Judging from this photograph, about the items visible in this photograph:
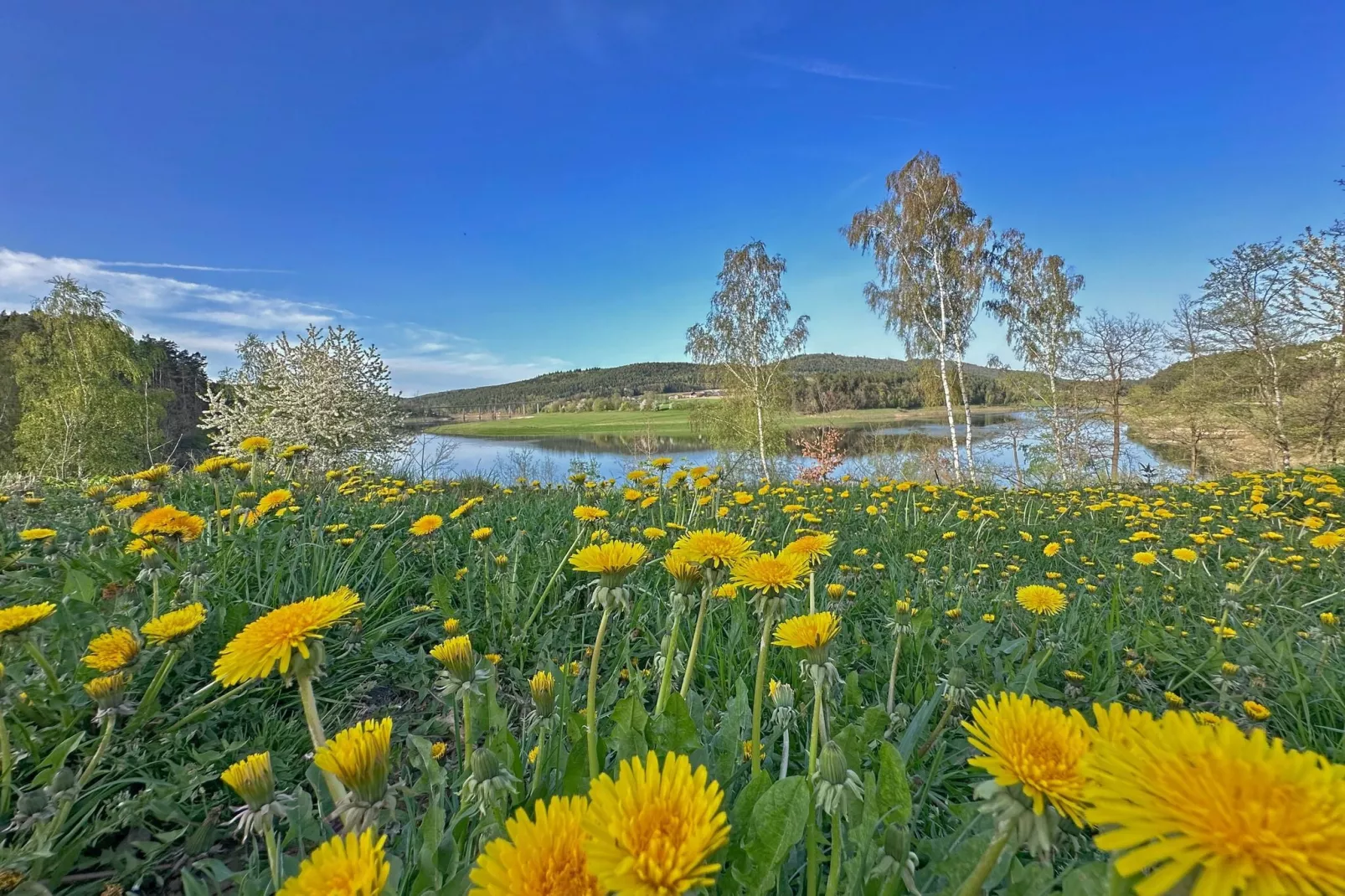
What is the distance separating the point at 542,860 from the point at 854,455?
67.7 feet

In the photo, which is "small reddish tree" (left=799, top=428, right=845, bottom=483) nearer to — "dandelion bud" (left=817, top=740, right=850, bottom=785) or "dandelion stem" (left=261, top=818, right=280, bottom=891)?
"dandelion bud" (left=817, top=740, right=850, bottom=785)

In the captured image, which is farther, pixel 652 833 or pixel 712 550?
pixel 712 550

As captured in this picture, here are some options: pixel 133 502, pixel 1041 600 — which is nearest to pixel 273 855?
pixel 1041 600

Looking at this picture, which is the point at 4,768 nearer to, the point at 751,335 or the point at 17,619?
the point at 17,619

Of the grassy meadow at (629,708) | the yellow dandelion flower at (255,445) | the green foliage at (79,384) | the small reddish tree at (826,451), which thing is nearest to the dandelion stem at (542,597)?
the grassy meadow at (629,708)

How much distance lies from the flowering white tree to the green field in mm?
12757

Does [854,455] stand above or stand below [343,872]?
below

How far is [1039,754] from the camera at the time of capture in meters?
0.55

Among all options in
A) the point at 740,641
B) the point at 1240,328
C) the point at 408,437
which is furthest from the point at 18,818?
the point at 1240,328

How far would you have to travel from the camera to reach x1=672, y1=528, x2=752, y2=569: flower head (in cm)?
112

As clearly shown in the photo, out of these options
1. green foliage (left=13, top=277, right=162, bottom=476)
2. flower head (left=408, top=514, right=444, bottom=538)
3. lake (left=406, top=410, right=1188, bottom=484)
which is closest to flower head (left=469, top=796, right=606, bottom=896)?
flower head (left=408, top=514, right=444, bottom=538)

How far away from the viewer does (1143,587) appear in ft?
8.73

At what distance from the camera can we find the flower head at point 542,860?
48 cm

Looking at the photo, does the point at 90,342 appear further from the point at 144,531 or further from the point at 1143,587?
the point at 1143,587
